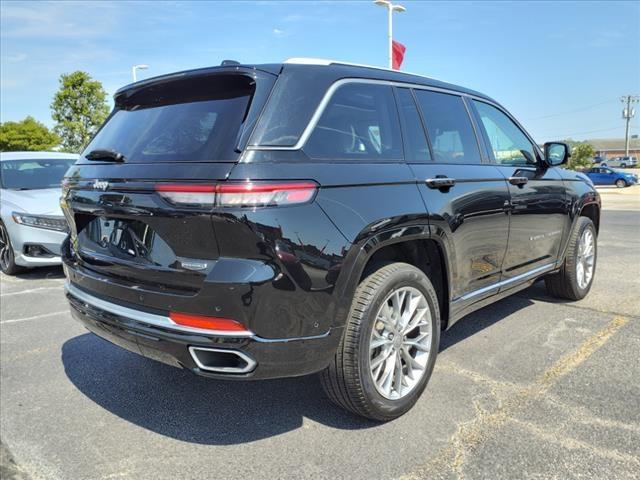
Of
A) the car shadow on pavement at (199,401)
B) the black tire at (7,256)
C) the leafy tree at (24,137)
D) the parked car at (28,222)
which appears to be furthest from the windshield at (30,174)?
the leafy tree at (24,137)

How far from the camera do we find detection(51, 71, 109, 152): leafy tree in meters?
32.9

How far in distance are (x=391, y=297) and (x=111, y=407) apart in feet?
6.01

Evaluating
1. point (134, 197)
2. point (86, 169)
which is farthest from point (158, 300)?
point (86, 169)

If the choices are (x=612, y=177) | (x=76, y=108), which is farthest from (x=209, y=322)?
(x=612, y=177)

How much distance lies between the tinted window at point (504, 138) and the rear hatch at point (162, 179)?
6.85 ft

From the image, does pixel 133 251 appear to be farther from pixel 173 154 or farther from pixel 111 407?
pixel 111 407

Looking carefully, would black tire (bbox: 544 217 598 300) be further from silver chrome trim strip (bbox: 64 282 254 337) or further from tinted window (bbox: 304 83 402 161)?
silver chrome trim strip (bbox: 64 282 254 337)

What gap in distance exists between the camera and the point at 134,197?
249cm

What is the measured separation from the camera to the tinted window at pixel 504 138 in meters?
3.92

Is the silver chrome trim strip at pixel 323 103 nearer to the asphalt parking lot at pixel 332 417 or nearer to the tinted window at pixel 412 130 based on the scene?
the tinted window at pixel 412 130

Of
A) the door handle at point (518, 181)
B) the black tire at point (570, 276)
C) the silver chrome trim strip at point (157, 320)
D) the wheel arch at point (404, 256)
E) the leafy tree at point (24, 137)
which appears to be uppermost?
the leafy tree at point (24, 137)

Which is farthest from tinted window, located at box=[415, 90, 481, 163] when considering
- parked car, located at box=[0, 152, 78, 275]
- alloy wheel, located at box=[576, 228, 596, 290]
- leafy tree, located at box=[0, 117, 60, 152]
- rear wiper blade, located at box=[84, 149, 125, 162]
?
leafy tree, located at box=[0, 117, 60, 152]

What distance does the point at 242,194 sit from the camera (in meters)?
2.20

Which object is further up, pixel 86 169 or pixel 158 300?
pixel 86 169
